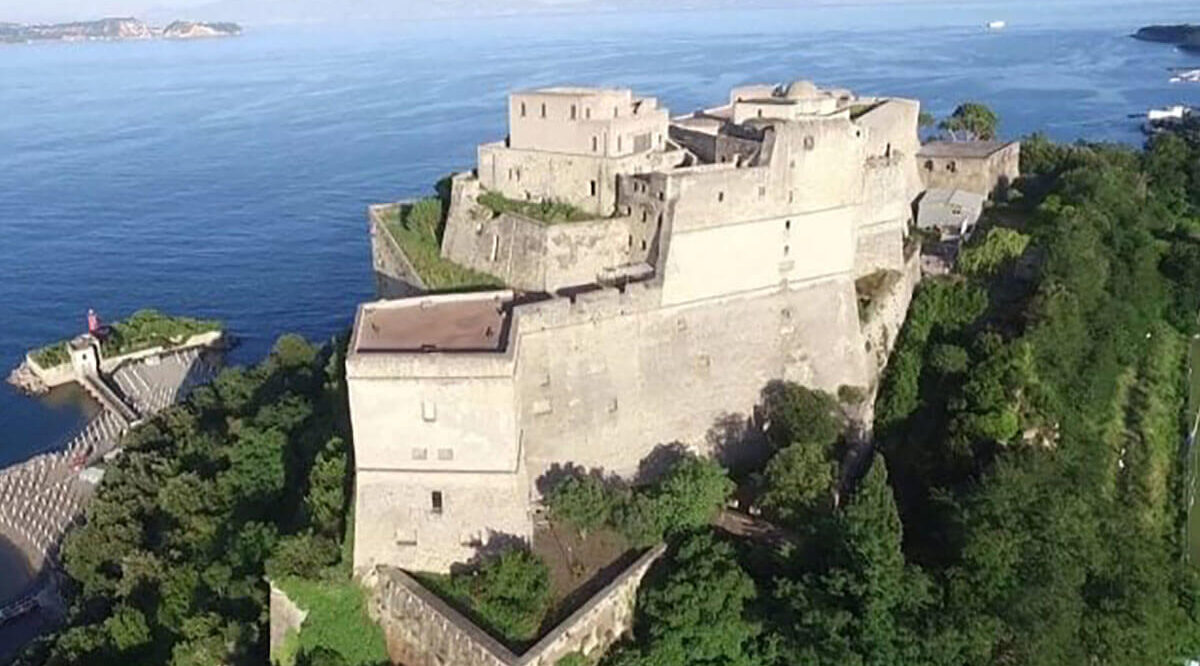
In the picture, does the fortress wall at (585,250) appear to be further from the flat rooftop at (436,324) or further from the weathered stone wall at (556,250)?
the flat rooftop at (436,324)

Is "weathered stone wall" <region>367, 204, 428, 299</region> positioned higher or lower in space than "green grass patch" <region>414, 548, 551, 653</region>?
higher

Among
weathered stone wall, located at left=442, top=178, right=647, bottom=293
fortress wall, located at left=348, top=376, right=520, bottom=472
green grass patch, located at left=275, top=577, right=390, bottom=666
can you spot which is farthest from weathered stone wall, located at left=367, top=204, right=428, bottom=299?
green grass patch, located at left=275, top=577, right=390, bottom=666

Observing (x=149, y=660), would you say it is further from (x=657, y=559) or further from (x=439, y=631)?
(x=657, y=559)

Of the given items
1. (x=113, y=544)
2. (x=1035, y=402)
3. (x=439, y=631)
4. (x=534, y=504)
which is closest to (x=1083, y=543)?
(x=1035, y=402)

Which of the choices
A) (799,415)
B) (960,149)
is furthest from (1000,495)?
(960,149)

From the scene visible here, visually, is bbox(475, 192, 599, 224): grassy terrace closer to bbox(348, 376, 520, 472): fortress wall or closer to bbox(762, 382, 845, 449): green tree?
bbox(762, 382, 845, 449): green tree

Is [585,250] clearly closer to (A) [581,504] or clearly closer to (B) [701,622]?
(A) [581,504]
